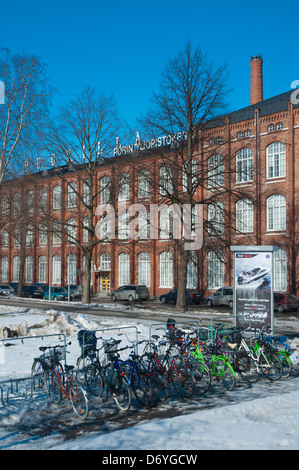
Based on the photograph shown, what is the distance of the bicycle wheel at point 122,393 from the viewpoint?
914cm

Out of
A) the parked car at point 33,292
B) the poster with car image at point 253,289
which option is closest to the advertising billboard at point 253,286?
the poster with car image at point 253,289

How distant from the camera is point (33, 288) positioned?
50.4 metres

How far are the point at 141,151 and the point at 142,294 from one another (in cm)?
1518

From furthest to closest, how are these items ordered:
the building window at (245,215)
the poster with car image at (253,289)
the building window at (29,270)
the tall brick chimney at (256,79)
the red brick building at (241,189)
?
1. the building window at (29,270)
2. the tall brick chimney at (256,79)
3. the building window at (245,215)
4. the red brick building at (241,189)
5. the poster with car image at (253,289)

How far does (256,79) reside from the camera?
47062 millimetres

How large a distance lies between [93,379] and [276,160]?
32210 millimetres

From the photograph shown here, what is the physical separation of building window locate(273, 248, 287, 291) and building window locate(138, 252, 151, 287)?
46.3 ft

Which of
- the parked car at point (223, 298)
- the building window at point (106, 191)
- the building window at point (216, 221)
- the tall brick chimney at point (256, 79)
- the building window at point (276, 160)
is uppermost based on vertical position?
the tall brick chimney at point (256, 79)

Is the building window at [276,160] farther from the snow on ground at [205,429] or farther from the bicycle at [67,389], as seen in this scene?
the bicycle at [67,389]

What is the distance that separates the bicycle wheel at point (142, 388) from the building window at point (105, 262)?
4364 cm

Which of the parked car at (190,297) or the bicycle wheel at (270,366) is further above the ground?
the bicycle wheel at (270,366)

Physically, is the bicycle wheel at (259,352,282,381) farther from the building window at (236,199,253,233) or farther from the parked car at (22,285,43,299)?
the parked car at (22,285,43,299)

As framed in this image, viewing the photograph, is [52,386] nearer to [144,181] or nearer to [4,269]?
[144,181]

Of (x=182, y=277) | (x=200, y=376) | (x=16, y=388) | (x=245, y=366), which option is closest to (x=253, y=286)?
(x=245, y=366)
